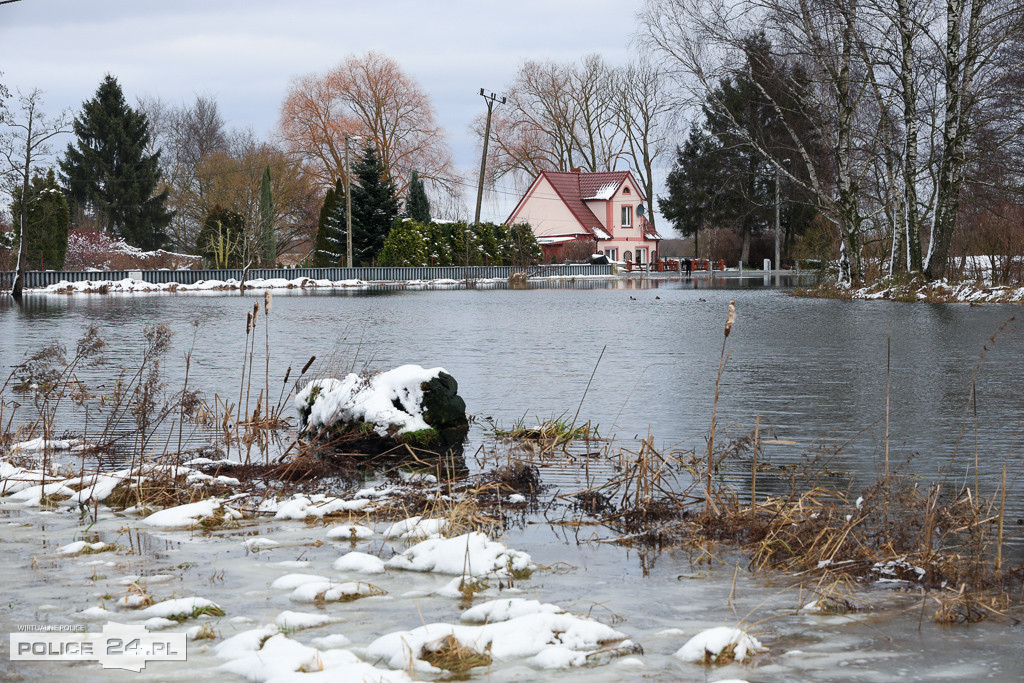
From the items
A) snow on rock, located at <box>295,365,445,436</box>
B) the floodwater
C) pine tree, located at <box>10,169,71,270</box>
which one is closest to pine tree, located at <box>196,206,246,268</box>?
pine tree, located at <box>10,169,71,270</box>

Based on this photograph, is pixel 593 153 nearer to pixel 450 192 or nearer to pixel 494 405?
pixel 450 192

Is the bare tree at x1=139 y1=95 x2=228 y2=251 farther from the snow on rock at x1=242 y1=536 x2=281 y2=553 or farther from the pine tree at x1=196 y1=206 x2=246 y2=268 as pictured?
the snow on rock at x1=242 y1=536 x2=281 y2=553

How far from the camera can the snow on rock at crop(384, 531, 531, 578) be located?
4.82 m

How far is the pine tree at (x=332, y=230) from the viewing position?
5425 centimetres

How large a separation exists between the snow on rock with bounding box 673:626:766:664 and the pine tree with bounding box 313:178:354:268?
51.1 meters

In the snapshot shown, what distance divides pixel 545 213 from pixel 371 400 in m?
61.1

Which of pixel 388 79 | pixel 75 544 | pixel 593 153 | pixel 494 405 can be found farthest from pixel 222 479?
pixel 593 153

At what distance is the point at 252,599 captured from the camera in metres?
4.38

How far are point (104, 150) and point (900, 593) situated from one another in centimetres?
6474

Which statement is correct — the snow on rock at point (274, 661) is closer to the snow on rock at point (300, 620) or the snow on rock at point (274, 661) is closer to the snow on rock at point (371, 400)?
the snow on rock at point (300, 620)

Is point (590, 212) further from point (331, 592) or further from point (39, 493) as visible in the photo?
point (331, 592)

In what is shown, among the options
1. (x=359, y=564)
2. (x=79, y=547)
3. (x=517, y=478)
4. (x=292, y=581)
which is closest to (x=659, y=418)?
(x=517, y=478)

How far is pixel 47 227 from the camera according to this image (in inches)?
1837

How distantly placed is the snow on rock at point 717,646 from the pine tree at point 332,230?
51148mm
